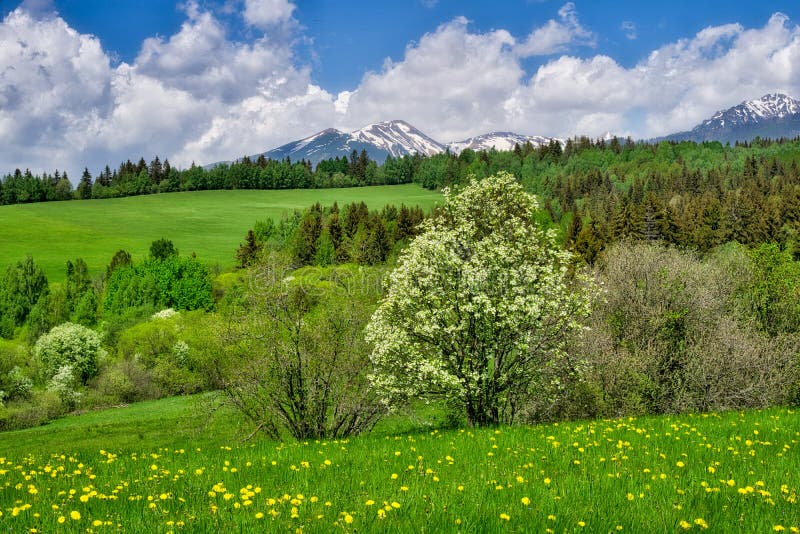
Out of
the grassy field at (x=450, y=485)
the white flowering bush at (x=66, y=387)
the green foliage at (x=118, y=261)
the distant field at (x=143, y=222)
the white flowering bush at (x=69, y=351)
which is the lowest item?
the white flowering bush at (x=66, y=387)

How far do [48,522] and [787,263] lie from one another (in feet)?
144

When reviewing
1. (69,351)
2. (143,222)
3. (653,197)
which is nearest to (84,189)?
(143,222)

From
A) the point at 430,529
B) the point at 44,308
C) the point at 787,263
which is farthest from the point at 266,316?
the point at 44,308

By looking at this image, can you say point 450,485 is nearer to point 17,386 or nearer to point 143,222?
point 17,386

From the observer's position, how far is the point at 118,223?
151 m

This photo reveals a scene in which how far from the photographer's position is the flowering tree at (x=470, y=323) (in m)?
17.7

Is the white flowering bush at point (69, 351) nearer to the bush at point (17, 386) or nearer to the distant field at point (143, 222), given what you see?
the bush at point (17, 386)

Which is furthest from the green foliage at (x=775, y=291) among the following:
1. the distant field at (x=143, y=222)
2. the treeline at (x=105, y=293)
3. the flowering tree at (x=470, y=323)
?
the distant field at (x=143, y=222)

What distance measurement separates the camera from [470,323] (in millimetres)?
18047

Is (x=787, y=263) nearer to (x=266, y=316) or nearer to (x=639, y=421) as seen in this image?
(x=639, y=421)

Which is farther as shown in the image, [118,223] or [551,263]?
[118,223]

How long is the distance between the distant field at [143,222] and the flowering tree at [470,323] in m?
117

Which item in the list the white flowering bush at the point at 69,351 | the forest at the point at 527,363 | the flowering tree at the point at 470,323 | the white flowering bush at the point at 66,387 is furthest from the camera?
the white flowering bush at the point at 69,351

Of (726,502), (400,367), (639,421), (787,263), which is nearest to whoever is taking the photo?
(726,502)
